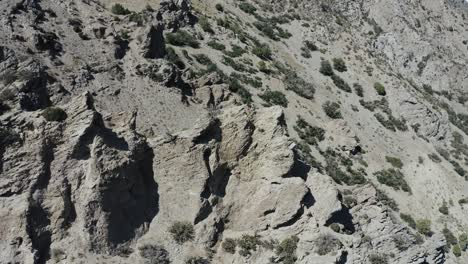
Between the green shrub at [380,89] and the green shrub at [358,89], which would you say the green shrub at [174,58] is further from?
the green shrub at [380,89]

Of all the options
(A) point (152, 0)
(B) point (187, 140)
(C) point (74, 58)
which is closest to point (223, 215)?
(B) point (187, 140)

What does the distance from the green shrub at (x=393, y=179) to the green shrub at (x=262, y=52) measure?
15.0 m

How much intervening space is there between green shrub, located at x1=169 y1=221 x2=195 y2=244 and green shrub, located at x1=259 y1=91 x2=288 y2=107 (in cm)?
1796

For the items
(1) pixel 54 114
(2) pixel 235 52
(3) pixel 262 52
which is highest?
(1) pixel 54 114

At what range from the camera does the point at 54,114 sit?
25734 mm

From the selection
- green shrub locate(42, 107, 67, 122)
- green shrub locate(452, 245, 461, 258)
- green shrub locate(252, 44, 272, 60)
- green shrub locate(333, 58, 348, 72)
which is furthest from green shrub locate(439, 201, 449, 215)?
green shrub locate(42, 107, 67, 122)

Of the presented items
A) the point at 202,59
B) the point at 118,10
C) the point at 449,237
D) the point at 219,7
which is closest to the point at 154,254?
the point at 202,59

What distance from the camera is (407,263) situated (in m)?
31.2

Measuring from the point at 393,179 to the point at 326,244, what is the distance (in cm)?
1763

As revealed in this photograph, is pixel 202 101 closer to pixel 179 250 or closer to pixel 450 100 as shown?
pixel 179 250

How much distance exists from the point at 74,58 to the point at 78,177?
10.4 meters

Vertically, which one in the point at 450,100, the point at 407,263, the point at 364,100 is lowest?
the point at 450,100

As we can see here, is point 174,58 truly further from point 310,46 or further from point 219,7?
point 310,46

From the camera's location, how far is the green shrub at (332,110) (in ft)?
156
